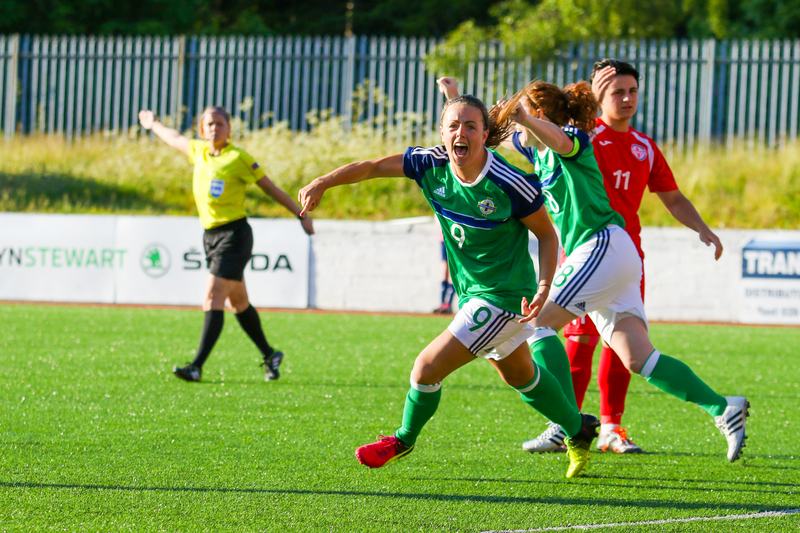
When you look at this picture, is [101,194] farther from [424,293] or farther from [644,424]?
[644,424]

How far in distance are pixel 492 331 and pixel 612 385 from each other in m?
1.37

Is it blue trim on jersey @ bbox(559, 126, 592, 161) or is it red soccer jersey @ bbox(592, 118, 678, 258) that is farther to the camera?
red soccer jersey @ bbox(592, 118, 678, 258)

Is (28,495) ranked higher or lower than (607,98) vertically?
lower

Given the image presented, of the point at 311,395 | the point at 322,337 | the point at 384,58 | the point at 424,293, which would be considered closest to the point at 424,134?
the point at 384,58

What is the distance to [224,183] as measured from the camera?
6297mm

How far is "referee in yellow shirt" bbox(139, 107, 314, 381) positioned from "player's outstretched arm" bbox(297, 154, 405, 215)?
2773 millimetres

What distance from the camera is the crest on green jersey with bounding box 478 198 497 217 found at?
3357 mm

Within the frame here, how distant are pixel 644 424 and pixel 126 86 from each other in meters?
14.5

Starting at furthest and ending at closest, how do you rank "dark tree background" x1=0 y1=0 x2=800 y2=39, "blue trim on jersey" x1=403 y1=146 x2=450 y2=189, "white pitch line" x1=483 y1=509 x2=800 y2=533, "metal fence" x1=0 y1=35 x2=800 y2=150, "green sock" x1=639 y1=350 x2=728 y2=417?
"dark tree background" x1=0 y1=0 x2=800 y2=39, "metal fence" x1=0 y1=35 x2=800 y2=150, "green sock" x1=639 y1=350 x2=728 y2=417, "blue trim on jersey" x1=403 y1=146 x2=450 y2=189, "white pitch line" x1=483 y1=509 x2=800 y2=533

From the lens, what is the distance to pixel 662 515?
10.9 feet

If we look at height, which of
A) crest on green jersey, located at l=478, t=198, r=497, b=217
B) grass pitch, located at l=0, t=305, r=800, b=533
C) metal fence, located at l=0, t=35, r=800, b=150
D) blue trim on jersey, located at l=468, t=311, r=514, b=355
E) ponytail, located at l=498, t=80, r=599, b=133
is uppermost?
metal fence, located at l=0, t=35, r=800, b=150

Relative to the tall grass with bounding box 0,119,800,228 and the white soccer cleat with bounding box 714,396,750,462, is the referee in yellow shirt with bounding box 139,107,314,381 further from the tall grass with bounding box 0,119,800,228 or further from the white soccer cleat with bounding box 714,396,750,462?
the tall grass with bounding box 0,119,800,228

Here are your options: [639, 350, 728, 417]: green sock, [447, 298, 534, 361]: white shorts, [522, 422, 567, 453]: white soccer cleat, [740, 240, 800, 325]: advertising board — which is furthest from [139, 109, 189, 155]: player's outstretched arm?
[740, 240, 800, 325]: advertising board

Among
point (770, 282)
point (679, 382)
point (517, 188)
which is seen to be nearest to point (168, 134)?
point (517, 188)
